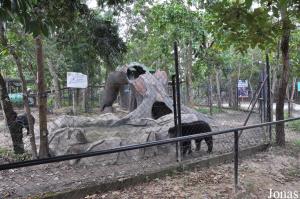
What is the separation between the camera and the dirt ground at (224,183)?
4621 millimetres

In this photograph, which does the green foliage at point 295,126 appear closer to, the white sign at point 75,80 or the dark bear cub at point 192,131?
the dark bear cub at point 192,131

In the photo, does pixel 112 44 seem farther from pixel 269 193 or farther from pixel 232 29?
pixel 269 193

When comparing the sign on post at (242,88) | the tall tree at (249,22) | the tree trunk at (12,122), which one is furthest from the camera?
the sign on post at (242,88)

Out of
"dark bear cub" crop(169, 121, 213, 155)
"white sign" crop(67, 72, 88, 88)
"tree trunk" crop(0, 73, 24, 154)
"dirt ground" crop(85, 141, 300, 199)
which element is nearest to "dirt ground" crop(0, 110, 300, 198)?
"dirt ground" crop(85, 141, 300, 199)

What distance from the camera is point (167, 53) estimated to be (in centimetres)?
1434

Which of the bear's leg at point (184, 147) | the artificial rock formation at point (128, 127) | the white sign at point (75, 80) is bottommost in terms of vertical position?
the bear's leg at point (184, 147)

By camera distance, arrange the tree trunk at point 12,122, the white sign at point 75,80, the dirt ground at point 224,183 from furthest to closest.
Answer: the white sign at point 75,80, the tree trunk at point 12,122, the dirt ground at point 224,183

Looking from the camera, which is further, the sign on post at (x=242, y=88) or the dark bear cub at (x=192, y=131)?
the sign on post at (x=242, y=88)

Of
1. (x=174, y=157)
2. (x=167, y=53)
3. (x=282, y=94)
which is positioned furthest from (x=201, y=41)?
(x=174, y=157)

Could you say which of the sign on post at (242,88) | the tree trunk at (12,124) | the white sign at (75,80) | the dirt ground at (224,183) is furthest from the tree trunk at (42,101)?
the sign on post at (242,88)

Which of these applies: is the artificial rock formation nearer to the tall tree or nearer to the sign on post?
the tall tree

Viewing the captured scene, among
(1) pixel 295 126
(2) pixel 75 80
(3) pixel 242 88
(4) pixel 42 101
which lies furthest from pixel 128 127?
(3) pixel 242 88

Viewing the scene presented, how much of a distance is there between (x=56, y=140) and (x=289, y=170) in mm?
4275

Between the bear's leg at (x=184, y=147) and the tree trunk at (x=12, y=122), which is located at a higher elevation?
the tree trunk at (x=12, y=122)
